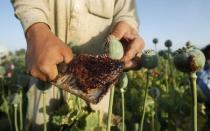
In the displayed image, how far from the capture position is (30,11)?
5.46ft

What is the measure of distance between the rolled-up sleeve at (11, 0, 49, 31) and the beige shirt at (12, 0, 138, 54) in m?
0.21

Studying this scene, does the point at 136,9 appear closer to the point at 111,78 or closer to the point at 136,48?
the point at 136,48

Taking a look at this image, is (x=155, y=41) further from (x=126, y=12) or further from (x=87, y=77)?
(x=87, y=77)

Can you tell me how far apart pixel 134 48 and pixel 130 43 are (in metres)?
0.05

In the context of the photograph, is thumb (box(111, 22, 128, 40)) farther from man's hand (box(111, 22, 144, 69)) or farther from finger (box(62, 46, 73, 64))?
finger (box(62, 46, 73, 64))

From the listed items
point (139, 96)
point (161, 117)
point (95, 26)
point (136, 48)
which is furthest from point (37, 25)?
point (139, 96)

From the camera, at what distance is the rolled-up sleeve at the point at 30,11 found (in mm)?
1623

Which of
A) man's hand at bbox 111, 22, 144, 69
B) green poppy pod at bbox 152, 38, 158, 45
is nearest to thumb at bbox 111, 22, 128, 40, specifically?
man's hand at bbox 111, 22, 144, 69

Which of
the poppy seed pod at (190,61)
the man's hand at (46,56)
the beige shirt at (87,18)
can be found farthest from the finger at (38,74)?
the beige shirt at (87,18)

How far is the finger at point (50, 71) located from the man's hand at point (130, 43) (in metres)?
0.23

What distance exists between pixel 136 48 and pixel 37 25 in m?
0.33

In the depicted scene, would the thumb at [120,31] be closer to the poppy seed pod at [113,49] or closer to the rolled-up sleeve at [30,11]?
the rolled-up sleeve at [30,11]

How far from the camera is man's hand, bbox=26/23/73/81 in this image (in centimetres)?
133

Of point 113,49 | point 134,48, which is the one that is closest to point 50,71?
point 113,49
